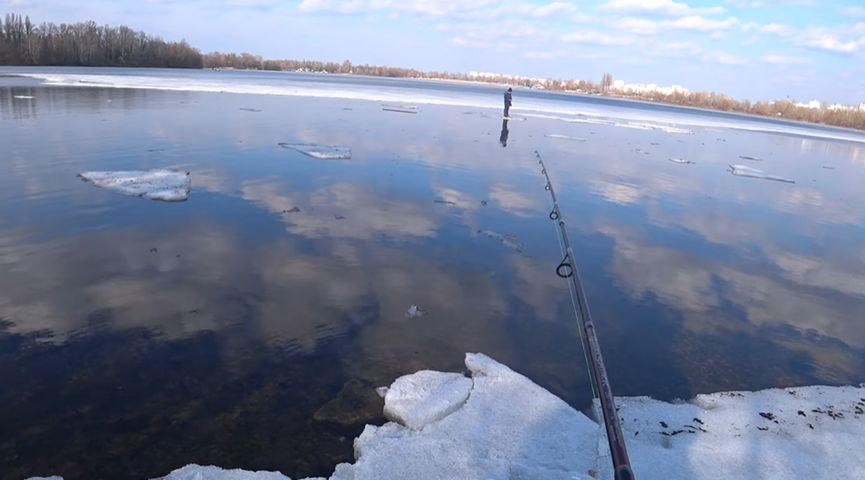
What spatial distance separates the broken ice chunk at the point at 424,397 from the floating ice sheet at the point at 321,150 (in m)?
9.67

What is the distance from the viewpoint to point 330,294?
5.99 meters

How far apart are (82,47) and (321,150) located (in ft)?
178

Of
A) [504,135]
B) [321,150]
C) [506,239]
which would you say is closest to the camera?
[506,239]

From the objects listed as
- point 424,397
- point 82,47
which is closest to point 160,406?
point 424,397

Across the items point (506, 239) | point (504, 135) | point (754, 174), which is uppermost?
point (504, 135)

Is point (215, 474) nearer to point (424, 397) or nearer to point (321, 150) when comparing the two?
point (424, 397)

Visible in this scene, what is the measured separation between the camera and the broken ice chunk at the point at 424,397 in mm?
4039

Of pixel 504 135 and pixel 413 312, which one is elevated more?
pixel 504 135

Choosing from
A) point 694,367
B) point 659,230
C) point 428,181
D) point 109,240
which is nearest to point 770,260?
point 659,230

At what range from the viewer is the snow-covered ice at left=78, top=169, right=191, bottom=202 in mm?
9008

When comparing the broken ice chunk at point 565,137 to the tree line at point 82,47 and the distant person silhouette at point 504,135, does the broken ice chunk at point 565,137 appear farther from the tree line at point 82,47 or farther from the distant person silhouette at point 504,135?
the tree line at point 82,47

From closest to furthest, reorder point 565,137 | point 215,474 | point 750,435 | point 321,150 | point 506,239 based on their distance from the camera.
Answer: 1. point 215,474
2. point 750,435
3. point 506,239
4. point 321,150
5. point 565,137

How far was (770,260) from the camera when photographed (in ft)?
29.0

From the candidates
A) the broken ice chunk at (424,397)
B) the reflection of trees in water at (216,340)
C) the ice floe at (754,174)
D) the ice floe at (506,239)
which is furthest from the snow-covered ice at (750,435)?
the ice floe at (754,174)
